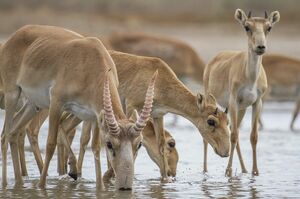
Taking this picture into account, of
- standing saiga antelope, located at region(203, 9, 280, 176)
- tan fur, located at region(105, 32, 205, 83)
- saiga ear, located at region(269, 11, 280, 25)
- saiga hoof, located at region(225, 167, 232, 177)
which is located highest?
tan fur, located at region(105, 32, 205, 83)

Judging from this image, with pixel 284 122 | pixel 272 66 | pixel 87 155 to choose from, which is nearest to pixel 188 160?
pixel 87 155

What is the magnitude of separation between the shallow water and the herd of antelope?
9.3 inches

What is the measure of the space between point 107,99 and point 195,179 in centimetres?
362

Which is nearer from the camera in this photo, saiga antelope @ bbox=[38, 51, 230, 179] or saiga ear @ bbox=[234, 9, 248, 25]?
saiga antelope @ bbox=[38, 51, 230, 179]

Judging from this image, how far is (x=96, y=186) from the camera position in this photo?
1216 cm

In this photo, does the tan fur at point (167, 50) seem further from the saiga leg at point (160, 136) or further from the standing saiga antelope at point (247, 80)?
the saiga leg at point (160, 136)

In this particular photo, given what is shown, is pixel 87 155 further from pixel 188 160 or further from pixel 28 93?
pixel 28 93

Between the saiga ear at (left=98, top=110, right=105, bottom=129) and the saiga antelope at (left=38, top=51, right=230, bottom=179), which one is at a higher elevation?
the saiga antelope at (left=38, top=51, right=230, bottom=179)

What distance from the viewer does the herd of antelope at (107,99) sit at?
10.9 m

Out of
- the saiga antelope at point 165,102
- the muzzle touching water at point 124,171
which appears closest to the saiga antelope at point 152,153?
the saiga antelope at point 165,102

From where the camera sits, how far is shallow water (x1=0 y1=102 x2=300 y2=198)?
39.9 feet

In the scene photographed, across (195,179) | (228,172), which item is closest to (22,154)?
(195,179)

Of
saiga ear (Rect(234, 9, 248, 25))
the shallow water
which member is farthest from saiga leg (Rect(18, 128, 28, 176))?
saiga ear (Rect(234, 9, 248, 25))

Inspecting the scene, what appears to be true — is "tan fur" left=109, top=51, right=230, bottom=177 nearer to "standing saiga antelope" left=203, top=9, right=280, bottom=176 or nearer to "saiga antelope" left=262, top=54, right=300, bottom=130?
"standing saiga antelope" left=203, top=9, right=280, bottom=176
